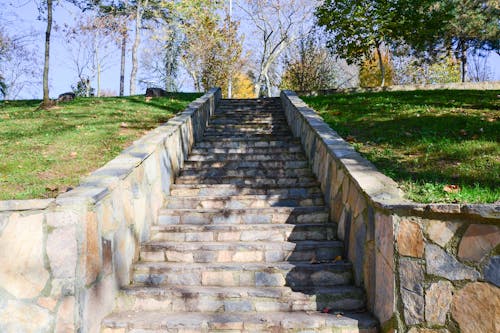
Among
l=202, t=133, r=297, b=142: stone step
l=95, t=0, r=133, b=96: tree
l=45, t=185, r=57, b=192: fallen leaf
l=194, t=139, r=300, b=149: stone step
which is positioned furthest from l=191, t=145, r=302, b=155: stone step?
l=95, t=0, r=133, b=96: tree

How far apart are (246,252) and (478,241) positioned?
2.29 m

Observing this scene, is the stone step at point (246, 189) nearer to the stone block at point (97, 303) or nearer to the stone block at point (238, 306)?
the stone block at point (238, 306)

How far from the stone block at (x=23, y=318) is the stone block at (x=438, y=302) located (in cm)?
268

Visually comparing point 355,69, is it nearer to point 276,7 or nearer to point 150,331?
point 276,7

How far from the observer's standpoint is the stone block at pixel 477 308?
270 centimetres

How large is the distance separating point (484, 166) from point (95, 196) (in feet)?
15.5

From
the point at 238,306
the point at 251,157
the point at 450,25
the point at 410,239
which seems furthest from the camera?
the point at 450,25

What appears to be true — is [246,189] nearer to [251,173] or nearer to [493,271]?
[251,173]

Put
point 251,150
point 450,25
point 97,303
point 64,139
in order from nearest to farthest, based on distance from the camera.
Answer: point 97,303 < point 251,150 < point 64,139 < point 450,25

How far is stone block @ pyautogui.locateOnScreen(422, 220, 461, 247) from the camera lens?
9.18 feet

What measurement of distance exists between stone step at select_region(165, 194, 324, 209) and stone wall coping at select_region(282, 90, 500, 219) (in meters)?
0.76

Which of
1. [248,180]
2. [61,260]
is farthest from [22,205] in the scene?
[248,180]

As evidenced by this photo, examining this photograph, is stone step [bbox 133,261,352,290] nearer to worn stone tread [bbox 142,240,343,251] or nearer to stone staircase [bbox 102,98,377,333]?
stone staircase [bbox 102,98,377,333]

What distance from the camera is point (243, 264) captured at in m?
4.22
